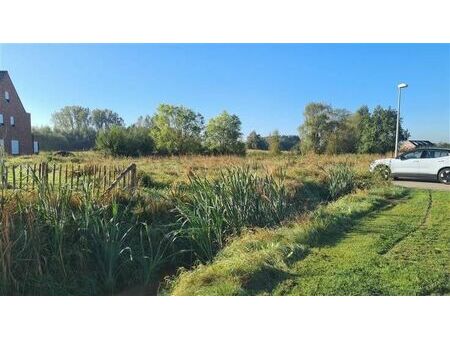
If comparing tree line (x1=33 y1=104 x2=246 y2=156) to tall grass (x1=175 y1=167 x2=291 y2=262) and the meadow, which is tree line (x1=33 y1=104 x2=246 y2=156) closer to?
the meadow

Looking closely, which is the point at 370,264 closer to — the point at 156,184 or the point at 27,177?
the point at 27,177

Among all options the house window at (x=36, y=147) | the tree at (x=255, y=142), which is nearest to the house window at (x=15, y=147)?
the house window at (x=36, y=147)

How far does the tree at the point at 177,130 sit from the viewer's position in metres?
14.4

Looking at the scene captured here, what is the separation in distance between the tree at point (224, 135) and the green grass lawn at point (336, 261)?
8.53 metres

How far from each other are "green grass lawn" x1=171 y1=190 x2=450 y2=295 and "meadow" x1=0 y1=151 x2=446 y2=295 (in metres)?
0.03

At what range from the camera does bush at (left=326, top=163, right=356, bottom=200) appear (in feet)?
37.8

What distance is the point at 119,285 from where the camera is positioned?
5.21 m

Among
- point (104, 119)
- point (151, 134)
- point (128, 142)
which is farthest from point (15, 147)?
point (151, 134)

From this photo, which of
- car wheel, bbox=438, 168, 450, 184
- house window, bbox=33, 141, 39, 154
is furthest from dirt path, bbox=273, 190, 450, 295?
house window, bbox=33, 141, 39, 154

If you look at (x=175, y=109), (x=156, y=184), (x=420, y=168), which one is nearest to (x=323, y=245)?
(x=156, y=184)

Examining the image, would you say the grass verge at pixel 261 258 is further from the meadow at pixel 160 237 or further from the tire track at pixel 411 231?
the tire track at pixel 411 231

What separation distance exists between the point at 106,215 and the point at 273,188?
11.2 ft
